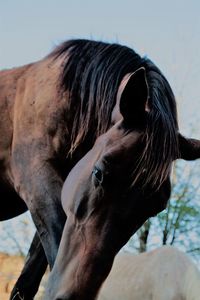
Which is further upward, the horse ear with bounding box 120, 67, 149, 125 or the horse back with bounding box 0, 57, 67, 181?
the horse ear with bounding box 120, 67, 149, 125

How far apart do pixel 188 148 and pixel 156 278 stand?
5.46 meters

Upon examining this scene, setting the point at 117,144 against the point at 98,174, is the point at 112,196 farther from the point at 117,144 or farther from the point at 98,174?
the point at 117,144

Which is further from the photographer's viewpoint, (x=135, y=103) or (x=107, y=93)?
(x=107, y=93)

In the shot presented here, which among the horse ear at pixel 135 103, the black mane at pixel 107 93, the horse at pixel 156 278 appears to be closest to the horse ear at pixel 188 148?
the black mane at pixel 107 93

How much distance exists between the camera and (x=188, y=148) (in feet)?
9.75

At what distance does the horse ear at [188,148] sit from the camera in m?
2.95

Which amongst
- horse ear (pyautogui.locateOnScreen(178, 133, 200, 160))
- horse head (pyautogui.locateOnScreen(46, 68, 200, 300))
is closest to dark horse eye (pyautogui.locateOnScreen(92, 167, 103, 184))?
horse head (pyautogui.locateOnScreen(46, 68, 200, 300))

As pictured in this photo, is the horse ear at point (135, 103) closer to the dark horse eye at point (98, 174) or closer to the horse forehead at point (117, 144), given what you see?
the horse forehead at point (117, 144)

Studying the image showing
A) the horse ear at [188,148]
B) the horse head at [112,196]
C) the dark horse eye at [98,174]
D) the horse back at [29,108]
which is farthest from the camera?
the horse back at [29,108]

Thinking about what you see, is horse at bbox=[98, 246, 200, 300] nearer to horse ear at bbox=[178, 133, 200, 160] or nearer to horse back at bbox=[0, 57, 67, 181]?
horse back at bbox=[0, 57, 67, 181]

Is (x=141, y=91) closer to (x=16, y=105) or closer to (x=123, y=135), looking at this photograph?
(x=123, y=135)

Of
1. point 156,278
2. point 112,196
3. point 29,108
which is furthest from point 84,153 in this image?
point 156,278

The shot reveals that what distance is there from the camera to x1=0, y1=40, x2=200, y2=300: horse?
8.24 feet

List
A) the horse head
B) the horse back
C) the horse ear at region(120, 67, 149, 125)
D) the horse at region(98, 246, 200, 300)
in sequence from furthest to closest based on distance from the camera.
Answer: the horse at region(98, 246, 200, 300) → the horse back → the horse ear at region(120, 67, 149, 125) → the horse head
